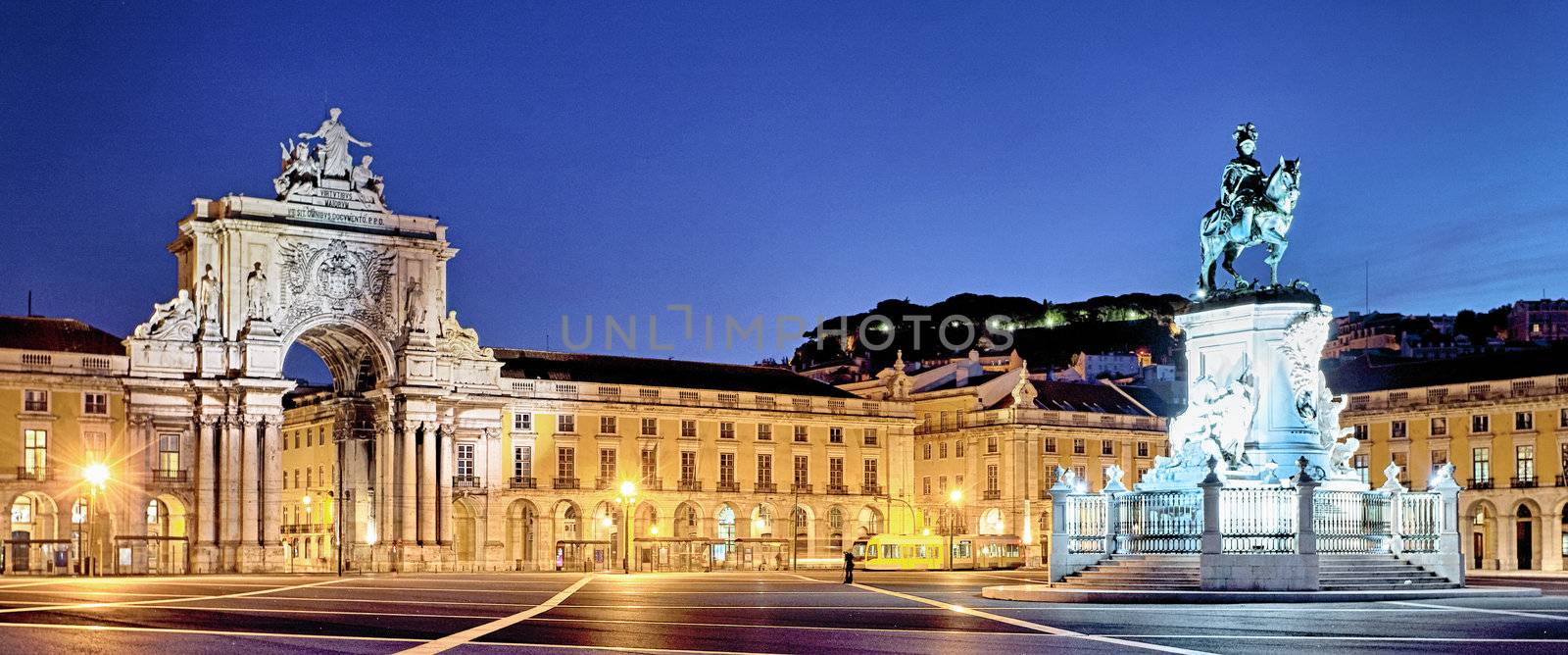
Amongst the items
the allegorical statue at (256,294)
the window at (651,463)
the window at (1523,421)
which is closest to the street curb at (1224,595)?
the allegorical statue at (256,294)

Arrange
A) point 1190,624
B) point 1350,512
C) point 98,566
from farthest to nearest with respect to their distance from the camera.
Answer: point 98,566
point 1350,512
point 1190,624

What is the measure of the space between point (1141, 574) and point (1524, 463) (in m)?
56.5

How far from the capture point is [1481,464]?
301 ft

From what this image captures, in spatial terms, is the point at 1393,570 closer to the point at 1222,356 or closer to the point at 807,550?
the point at 1222,356

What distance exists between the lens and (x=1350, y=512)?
3912 centimetres

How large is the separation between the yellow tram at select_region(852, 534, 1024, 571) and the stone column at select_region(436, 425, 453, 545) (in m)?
16.8

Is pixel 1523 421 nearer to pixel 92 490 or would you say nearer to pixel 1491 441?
pixel 1491 441

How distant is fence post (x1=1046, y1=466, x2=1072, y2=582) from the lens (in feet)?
135

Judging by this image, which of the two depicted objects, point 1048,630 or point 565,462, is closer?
point 1048,630

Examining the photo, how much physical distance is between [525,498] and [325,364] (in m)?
10.5

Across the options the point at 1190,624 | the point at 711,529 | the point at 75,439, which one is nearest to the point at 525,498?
the point at 711,529

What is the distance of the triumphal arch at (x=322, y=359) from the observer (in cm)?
8000

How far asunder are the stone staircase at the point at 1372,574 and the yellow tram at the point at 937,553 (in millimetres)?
45991

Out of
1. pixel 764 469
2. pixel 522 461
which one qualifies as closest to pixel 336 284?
pixel 522 461
